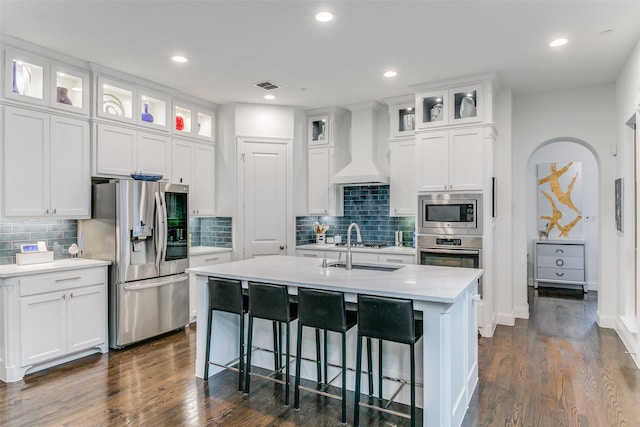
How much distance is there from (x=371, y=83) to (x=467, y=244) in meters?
2.17

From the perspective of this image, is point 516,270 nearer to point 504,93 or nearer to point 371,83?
point 504,93

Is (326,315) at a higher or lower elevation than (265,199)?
lower

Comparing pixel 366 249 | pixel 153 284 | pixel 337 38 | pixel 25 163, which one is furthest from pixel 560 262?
pixel 25 163

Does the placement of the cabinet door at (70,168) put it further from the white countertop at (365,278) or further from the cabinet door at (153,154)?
the white countertop at (365,278)

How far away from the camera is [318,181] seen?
582 centimetres

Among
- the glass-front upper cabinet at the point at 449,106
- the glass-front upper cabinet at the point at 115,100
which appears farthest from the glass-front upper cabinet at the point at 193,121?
the glass-front upper cabinet at the point at 449,106

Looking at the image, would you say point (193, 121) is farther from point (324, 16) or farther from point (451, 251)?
point (451, 251)

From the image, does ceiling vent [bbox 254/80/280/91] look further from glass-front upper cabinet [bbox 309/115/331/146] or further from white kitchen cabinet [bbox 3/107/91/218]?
white kitchen cabinet [bbox 3/107/91/218]

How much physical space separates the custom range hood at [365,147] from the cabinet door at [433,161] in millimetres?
725

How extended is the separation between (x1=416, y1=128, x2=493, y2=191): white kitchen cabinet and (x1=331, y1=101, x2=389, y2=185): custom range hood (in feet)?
2.55

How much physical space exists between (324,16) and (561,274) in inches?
240

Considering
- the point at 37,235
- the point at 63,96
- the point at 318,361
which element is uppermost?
the point at 63,96

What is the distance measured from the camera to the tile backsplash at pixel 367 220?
18.8ft

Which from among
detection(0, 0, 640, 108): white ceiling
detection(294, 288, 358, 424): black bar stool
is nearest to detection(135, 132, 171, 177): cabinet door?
detection(0, 0, 640, 108): white ceiling
